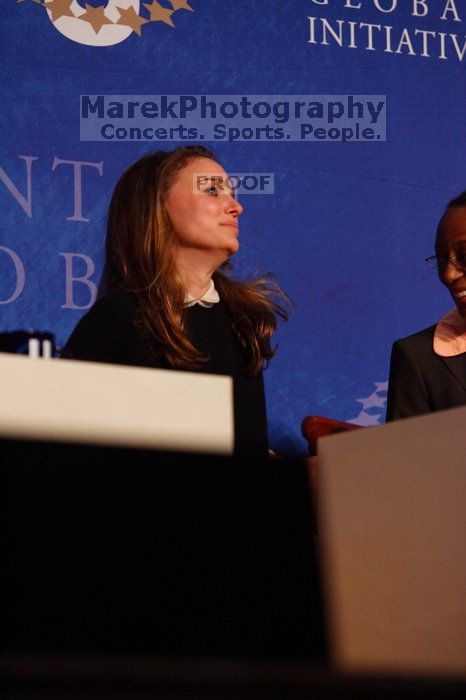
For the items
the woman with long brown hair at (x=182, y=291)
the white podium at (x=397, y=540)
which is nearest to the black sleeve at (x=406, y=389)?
the woman with long brown hair at (x=182, y=291)

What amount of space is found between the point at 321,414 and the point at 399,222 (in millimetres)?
541

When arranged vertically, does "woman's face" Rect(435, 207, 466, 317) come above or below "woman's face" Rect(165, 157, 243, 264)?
below

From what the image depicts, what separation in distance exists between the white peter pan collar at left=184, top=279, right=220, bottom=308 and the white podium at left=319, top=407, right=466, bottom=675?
1.00 m

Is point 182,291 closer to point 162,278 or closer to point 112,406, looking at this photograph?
point 162,278

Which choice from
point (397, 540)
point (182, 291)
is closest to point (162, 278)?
point (182, 291)

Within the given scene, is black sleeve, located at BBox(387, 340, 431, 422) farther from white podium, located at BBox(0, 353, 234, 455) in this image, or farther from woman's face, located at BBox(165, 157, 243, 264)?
white podium, located at BBox(0, 353, 234, 455)

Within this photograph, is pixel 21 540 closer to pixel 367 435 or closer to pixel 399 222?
pixel 367 435

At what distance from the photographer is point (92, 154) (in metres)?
2.48

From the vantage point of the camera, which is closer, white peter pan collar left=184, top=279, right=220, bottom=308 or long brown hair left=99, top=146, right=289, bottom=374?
long brown hair left=99, top=146, right=289, bottom=374

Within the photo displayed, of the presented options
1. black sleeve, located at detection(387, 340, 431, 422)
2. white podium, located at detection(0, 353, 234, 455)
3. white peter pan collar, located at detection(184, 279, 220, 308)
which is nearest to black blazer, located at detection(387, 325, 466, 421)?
black sleeve, located at detection(387, 340, 431, 422)

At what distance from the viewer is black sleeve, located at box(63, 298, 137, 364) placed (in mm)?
2057

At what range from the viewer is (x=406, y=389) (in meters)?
2.10

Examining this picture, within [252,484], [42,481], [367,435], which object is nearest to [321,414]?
[367,435]

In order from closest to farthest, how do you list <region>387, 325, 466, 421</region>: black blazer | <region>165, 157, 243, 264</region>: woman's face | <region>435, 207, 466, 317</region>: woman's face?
<region>387, 325, 466, 421</region>: black blazer → <region>435, 207, 466, 317</region>: woman's face → <region>165, 157, 243, 264</region>: woman's face
